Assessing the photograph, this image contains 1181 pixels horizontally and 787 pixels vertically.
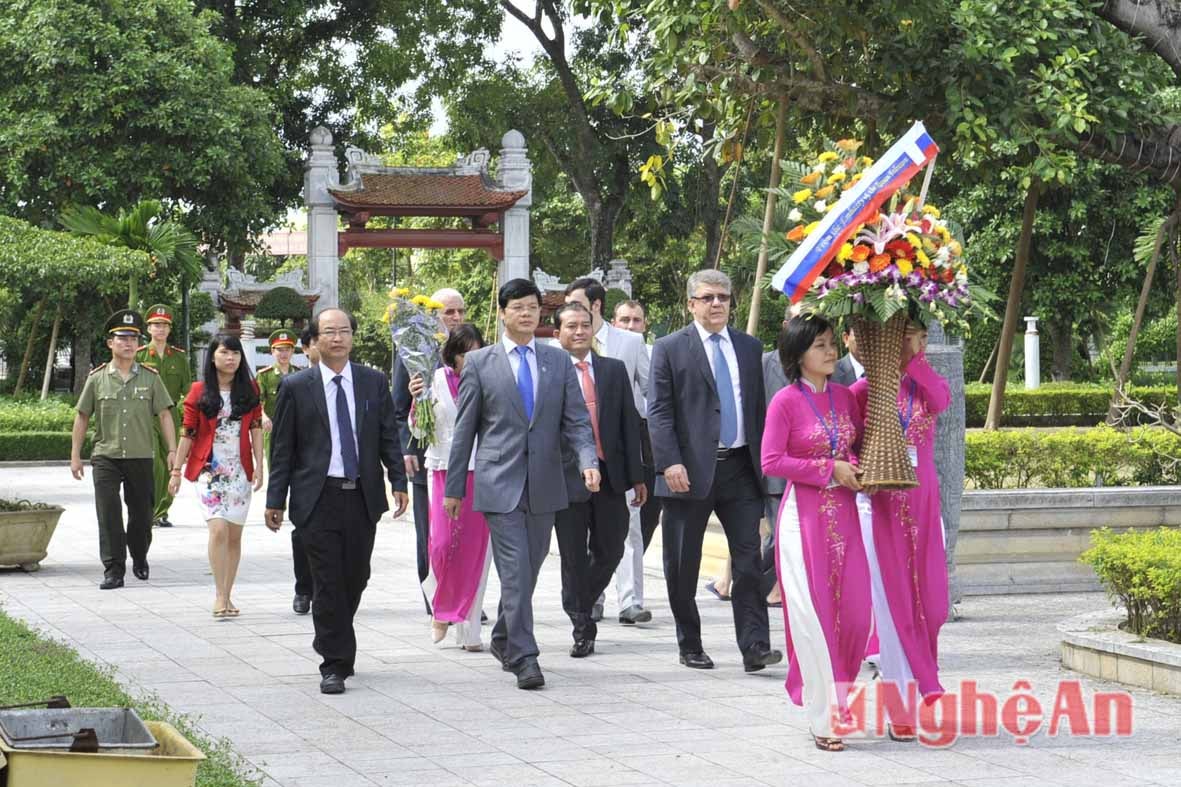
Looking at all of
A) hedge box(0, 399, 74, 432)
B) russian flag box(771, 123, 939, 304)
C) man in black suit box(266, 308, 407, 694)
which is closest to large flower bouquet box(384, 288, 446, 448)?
man in black suit box(266, 308, 407, 694)

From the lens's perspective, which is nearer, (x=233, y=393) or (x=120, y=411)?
(x=233, y=393)

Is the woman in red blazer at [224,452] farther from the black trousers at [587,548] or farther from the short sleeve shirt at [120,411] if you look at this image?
the black trousers at [587,548]

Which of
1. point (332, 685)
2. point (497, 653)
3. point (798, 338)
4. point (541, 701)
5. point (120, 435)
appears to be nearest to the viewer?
point (798, 338)

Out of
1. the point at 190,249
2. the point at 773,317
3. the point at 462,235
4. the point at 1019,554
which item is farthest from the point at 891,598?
the point at 773,317

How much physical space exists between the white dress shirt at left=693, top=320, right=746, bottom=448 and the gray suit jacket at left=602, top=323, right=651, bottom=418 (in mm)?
1443

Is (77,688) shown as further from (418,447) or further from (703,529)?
(703,529)

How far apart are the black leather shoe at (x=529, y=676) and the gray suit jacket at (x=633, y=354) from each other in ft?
7.60

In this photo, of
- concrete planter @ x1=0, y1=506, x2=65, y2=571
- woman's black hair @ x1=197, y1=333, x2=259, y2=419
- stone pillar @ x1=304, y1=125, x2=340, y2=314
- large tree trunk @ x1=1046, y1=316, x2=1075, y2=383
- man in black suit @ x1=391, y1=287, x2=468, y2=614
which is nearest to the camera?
man in black suit @ x1=391, y1=287, x2=468, y2=614

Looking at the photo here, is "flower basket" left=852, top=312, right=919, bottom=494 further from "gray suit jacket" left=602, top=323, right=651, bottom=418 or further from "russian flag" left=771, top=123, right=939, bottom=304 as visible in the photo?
"gray suit jacket" left=602, top=323, right=651, bottom=418

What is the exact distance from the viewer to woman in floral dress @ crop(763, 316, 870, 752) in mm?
6012

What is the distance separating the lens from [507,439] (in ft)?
24.5

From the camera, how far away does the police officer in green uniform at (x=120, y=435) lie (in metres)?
10.7

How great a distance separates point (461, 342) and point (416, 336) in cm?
43

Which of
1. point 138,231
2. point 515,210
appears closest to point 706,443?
point 138,231
